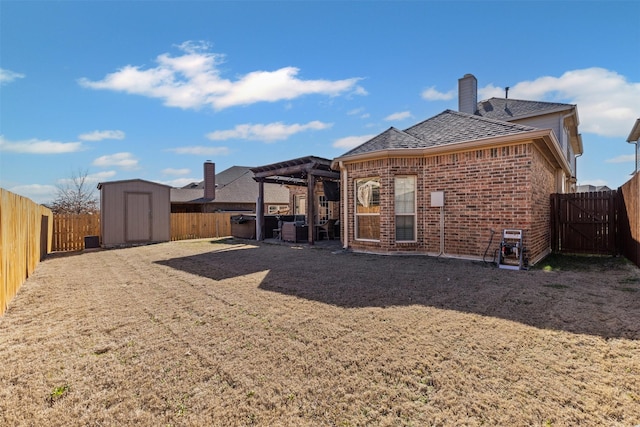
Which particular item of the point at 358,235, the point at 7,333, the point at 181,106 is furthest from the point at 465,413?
the point at 181,106

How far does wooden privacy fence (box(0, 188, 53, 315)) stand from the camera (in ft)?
13.7

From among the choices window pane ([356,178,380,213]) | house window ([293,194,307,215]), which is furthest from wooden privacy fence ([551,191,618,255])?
house window ([293,194,307,215])

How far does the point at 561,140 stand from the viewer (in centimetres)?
1243

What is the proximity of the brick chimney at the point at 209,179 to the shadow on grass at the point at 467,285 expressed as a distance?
51.3 feet

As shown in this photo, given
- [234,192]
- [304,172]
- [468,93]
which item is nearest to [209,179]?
[234,192]

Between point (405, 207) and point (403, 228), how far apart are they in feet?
1.99

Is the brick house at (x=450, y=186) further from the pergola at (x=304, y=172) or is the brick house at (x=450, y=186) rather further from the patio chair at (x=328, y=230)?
the patio chair at (x=328, y=230)

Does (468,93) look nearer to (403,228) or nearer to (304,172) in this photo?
(304,172)

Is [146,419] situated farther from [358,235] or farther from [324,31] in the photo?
[324,31]

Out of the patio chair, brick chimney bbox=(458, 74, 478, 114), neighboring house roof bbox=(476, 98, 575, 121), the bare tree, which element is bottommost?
the patio chair

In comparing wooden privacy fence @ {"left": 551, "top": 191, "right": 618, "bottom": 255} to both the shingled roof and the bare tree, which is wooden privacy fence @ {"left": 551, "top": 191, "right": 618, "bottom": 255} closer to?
the shingled roof

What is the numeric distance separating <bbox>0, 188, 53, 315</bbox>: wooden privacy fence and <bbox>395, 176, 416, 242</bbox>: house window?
7.96 m

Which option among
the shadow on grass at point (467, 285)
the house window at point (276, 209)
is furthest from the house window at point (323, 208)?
the house window at point (276, 209)

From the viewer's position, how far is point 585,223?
894cm
